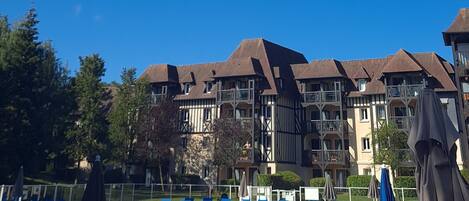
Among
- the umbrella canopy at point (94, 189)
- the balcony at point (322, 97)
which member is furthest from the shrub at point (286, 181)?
the umbrella canopy at point (94, 189)

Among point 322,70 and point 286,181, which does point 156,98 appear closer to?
point 286,181

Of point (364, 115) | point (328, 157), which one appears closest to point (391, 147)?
point (364, 115)

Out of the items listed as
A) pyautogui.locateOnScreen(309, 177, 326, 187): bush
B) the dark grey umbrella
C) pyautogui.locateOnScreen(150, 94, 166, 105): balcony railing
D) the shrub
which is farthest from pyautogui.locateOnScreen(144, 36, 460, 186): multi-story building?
the dark grey umbrella

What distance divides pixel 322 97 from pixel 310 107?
2069 millimetres

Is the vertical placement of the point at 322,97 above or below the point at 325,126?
above

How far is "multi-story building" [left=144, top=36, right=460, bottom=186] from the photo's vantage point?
32.9m

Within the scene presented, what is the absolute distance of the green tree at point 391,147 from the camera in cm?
2942

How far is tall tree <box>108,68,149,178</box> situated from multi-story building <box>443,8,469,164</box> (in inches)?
992

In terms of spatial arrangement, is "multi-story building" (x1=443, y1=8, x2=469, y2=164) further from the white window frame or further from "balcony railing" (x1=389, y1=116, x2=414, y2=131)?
the white window frame

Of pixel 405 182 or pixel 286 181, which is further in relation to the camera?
pixel 286 181

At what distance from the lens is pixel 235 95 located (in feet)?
115

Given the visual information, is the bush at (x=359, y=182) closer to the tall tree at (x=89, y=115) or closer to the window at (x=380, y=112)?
the window at (x=380, y=112)

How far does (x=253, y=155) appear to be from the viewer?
108 feet

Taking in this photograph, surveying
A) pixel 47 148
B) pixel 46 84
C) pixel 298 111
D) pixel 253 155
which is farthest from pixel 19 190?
pixel 298 111
